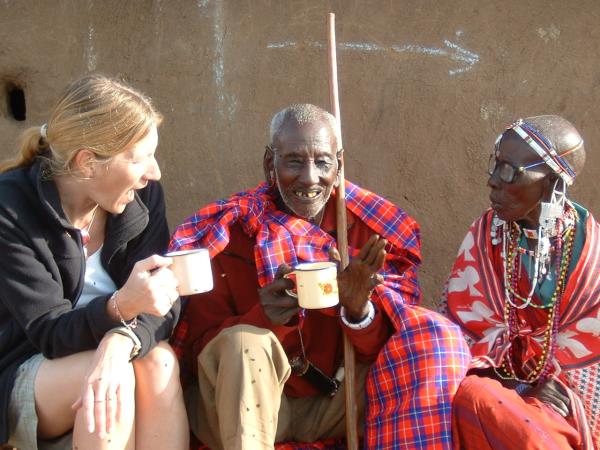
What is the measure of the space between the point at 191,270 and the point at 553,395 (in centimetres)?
149

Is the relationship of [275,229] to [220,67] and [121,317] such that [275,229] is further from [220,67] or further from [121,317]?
[220,67]

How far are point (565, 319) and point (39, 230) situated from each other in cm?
202

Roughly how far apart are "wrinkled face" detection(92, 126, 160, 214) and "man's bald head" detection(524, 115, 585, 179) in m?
1.49

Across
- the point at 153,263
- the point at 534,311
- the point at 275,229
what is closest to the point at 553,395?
the point at 534,311

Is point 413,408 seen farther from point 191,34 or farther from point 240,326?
point 191,34

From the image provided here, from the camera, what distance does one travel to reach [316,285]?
264cm

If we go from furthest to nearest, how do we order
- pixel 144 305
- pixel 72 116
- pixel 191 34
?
pixel 191 34 → pixel 72 116 → pixel 144 305

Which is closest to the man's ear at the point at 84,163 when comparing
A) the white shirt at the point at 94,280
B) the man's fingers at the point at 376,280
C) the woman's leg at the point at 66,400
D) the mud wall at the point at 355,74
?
the white shirt at the point at 94,280

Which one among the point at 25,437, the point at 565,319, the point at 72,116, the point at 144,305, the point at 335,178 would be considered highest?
the point at 72,116

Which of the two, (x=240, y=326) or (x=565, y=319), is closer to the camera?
(x=240, y=326)

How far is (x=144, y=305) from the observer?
2.57 m

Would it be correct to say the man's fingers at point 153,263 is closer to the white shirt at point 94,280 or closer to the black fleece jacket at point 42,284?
the black fleece jacket at point 42,284

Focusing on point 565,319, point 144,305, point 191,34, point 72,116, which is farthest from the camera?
point 191,34

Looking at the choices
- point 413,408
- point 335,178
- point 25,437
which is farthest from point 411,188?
point 25,437
